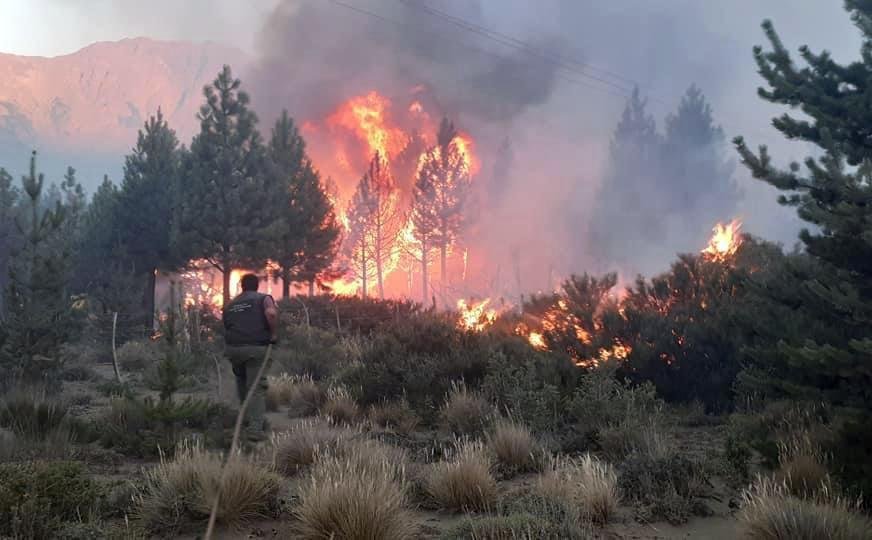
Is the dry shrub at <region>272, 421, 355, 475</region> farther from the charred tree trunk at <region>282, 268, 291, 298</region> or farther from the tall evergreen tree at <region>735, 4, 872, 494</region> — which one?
the charred tree trunk at <region>282, 268, 291, 298</region>

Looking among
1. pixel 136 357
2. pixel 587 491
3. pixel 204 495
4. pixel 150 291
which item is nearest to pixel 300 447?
pixel 204 495

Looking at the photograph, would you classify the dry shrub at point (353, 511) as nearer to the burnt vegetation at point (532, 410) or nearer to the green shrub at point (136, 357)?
the burnt vegetation at point (532, 410)

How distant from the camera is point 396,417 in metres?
9.69

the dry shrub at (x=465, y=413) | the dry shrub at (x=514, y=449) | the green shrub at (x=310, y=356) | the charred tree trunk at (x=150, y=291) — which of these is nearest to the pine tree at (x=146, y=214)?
the charred tree trunk at (x=150, y=291)

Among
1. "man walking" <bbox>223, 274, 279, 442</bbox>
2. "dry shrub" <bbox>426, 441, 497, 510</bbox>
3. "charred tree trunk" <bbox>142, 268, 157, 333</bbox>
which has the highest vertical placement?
"charred tree trunk" <bbox>142, 268, 157, 333</bbox>

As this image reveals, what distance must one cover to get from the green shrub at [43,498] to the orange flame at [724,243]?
16164 mm

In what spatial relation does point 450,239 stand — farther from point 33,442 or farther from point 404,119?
point 33,442

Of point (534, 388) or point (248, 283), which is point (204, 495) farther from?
point (534, 388)

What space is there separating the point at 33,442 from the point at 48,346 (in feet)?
18.1

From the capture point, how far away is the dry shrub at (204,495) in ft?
16.9

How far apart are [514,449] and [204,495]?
126 inches

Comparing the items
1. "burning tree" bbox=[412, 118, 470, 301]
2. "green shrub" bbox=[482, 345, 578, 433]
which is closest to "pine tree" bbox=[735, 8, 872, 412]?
"green shrub" bbox=[482, 345, 578, 433]

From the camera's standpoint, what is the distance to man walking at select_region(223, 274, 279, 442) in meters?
8.61

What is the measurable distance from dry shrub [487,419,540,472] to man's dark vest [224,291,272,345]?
10.8 feet
